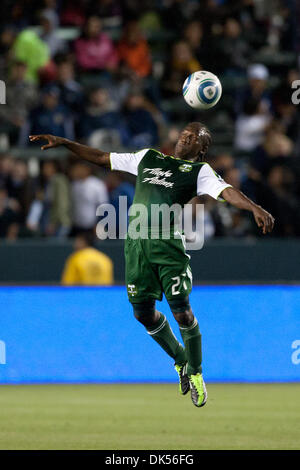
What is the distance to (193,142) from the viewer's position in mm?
8750

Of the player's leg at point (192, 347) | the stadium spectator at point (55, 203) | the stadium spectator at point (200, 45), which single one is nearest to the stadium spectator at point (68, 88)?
the stadium spectator at point (55, 203)

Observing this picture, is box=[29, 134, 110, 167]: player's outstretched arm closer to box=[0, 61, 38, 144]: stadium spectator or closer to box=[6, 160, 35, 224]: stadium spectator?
box=[6, 160, 35, 224]: stadium spectator

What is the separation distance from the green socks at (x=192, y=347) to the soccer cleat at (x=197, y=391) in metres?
0.06

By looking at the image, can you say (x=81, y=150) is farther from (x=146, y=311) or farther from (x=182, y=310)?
(x=182, y=310)

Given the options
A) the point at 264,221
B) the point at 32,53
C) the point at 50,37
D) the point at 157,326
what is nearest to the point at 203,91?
the point at 264,221

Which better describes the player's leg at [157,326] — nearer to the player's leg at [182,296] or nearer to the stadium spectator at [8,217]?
the player's leg at [182,296]

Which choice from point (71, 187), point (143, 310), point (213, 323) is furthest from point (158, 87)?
point (143, 310)

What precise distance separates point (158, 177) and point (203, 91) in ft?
2.77

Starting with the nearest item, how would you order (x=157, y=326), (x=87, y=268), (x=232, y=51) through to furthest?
(x=157, y=326)
(x=87, y=268)
(x=232, y=51)

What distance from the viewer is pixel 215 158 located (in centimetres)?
1562

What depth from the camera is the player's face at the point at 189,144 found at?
344 inches

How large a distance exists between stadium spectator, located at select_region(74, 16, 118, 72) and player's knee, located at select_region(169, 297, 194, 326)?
864 centimetres

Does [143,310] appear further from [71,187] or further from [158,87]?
[158,87]

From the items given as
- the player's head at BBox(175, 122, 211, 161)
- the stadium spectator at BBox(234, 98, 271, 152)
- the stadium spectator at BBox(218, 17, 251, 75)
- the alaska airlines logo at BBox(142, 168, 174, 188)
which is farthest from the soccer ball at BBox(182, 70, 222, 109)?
the stadium spectator at BBox(218, 17, 251, 75)
